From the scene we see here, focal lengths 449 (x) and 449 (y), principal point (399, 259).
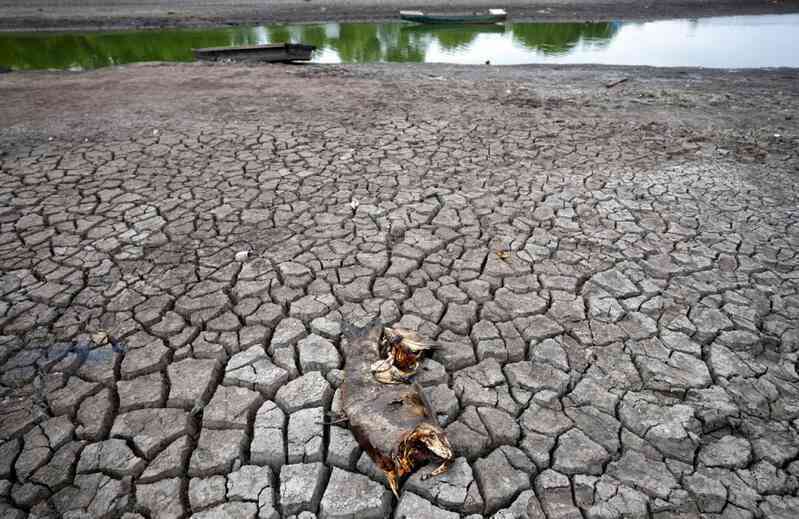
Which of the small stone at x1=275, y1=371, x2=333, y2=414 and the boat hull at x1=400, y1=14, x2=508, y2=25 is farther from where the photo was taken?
the boat hull at x1=400, y1=14, x2=508, y2=25

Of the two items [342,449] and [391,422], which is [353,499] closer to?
[342,449]

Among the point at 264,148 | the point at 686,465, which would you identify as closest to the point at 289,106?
the point at 264,148

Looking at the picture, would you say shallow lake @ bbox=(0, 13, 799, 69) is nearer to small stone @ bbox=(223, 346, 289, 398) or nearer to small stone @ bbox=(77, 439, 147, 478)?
small stone @ bbox=(223, 346, 289, 398)

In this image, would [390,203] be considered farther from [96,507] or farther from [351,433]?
[96,507]

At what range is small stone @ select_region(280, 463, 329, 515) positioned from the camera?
1889mm

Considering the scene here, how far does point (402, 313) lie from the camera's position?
296 centimetres

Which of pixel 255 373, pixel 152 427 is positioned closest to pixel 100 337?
pixel 152 427

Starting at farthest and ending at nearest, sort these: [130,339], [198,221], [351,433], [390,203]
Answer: [390,203] < [198,221] < [130,339] < [351,433]

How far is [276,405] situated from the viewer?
233cm

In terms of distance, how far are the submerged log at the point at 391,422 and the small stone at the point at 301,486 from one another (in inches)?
9.4

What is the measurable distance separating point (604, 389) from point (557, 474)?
2.07 feet

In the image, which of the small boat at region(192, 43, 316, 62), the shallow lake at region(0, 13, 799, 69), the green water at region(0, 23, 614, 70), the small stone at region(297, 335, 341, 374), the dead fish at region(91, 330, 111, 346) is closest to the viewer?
the small stone at region(297, 335, 341, 374)

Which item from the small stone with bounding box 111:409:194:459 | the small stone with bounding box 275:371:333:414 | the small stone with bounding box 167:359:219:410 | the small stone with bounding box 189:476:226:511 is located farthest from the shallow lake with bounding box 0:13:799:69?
the small stone with bounding box 189:476:226:511

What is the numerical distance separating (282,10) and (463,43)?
9.32 metres
